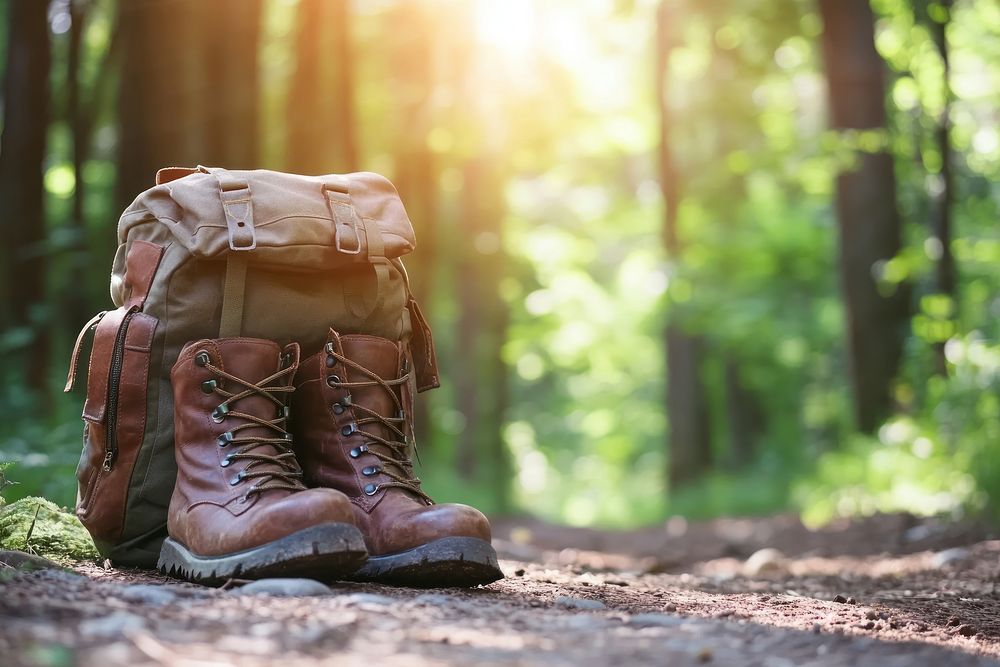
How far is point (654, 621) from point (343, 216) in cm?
152

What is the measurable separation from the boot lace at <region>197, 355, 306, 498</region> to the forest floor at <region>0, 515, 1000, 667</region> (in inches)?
13.0

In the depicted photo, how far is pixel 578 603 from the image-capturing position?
2.94 metres

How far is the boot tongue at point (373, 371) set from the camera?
129 inches

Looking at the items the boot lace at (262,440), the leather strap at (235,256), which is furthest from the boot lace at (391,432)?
the leather strap at (235,256)

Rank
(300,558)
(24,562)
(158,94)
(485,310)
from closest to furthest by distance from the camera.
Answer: (300,558) → (24,562) → (158,94) → (485,310)

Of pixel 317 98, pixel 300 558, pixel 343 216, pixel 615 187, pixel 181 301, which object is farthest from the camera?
pixel 615 187

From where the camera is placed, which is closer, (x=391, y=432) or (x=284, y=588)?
(x=284, y=588)

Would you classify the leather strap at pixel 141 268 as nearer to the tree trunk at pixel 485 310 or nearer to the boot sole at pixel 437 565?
the boot sole at pixel 437 565

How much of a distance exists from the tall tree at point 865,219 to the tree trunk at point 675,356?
3.38 meters

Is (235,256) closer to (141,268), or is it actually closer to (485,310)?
(141,268)

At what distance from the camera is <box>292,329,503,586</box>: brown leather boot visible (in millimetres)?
3021

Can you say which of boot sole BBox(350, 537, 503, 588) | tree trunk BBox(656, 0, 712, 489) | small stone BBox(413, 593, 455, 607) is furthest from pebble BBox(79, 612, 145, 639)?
tree trunk BBox(656, 0, 712, 489)

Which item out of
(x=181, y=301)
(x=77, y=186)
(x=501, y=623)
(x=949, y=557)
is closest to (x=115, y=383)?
(x=181, y=301)

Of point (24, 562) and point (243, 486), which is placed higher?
point (243, 486)
